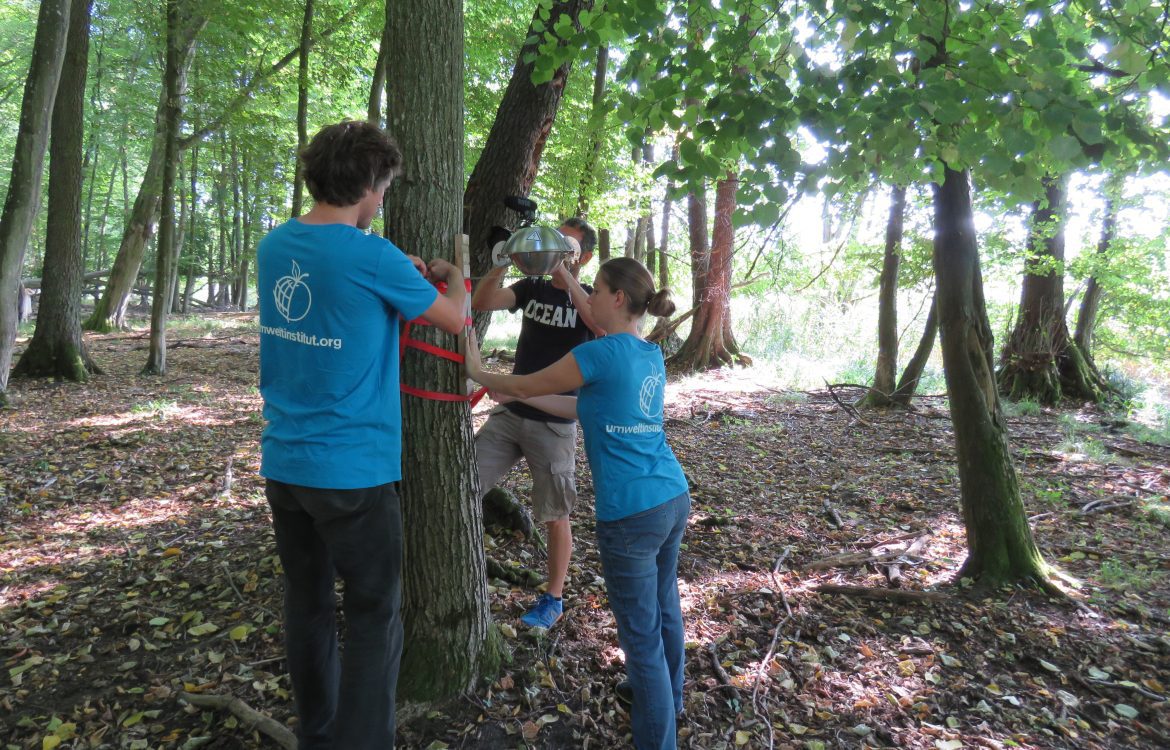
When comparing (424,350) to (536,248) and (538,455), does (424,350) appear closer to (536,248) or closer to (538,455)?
(536,248)

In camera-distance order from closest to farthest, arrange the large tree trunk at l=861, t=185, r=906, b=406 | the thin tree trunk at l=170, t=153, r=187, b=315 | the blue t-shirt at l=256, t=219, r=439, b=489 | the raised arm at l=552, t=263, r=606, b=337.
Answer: the blue t-shirt at l=256, t=219, r=439, b=489 → the raised arm at l=552, t=263, r=606, b=337 → the large tree trunk at l=861, t=185, r=906, b=406 → the thin tree trunk at l=170, t=153, r=187, b=315

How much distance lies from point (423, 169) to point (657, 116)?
1.37m

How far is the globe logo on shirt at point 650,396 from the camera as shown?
7.40 feet

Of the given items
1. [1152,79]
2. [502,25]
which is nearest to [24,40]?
[502,25]

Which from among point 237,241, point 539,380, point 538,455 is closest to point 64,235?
point 538,455

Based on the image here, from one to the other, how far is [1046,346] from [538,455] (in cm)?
1043

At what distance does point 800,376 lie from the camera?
12.3 meters

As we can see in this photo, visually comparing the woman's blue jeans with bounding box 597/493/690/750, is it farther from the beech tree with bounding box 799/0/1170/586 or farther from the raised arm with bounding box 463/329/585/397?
the beech tree with bounding box 799/0/1170/586

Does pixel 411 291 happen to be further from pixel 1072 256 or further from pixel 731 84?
pixel 1072 256

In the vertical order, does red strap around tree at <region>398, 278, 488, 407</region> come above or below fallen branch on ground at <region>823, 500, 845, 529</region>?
above

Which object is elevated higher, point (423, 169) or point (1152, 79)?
point (1152, 79)

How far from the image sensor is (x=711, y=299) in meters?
12.8

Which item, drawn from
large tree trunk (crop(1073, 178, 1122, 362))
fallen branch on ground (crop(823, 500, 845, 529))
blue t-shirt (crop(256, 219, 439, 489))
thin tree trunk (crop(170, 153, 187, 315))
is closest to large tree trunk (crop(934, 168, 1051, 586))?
fallen branch on ground (crop(823, 500, 845, 529))

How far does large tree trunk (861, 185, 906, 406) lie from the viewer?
9.45 metres
